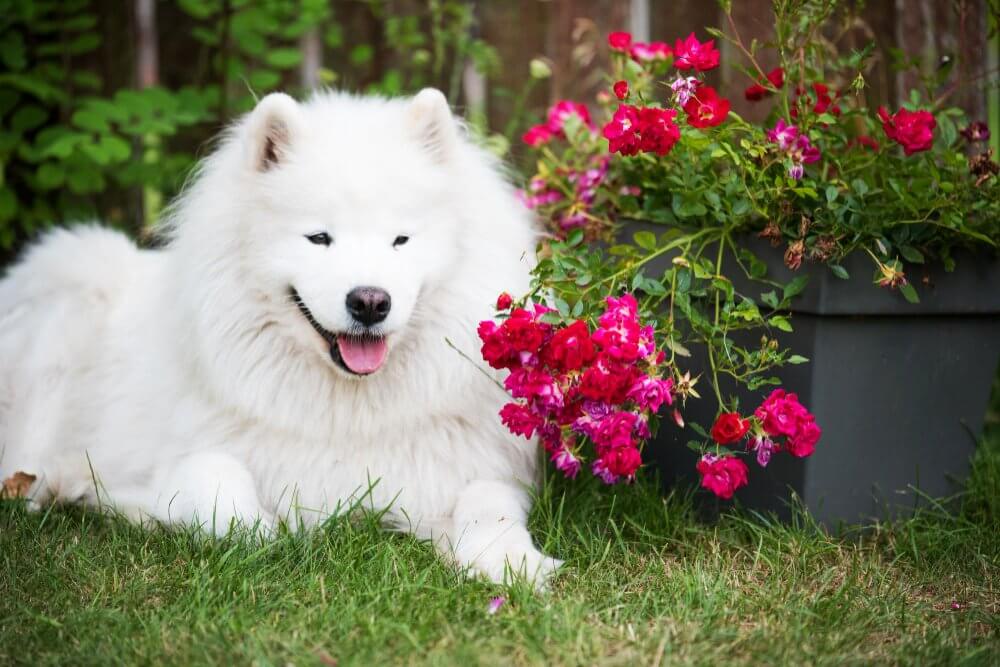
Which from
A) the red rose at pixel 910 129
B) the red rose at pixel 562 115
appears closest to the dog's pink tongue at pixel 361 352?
the red rose at pixel 562 115

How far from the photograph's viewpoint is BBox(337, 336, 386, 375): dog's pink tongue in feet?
7.63

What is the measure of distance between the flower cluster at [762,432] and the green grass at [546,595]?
0.75 feet

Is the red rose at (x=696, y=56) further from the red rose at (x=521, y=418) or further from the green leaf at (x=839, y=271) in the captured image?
the red rose at (x=521, y=418)

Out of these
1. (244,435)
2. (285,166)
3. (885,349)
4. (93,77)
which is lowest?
(244,435)

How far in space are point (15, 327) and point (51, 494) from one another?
25.7 inches

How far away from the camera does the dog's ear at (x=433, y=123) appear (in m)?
2.42

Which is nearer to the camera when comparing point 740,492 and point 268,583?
point 268,583

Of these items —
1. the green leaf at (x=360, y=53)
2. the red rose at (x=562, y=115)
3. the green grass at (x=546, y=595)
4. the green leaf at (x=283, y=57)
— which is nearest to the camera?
the green grass at (x=546, y=595)

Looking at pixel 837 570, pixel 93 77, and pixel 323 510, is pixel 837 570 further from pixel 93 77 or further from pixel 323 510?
pixel 93 77

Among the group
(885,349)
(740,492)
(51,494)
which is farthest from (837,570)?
(51,494)

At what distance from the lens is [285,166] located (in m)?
2.35

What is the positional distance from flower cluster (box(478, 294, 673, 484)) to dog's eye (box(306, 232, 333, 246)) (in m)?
0.44

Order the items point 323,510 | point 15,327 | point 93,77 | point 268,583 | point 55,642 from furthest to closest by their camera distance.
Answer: point 93,77 < point 15,327 < point 323,510 < point 268,583 < point 55,642

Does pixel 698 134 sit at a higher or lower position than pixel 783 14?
lower
